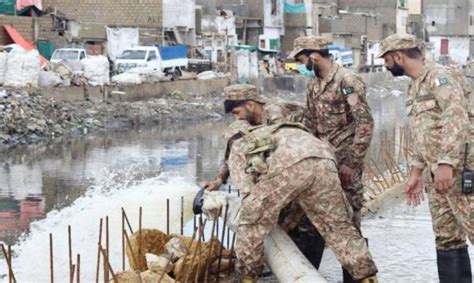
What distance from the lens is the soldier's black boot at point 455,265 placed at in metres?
4.93

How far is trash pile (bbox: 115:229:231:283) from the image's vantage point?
5.16m

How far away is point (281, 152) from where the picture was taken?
16.1 ft

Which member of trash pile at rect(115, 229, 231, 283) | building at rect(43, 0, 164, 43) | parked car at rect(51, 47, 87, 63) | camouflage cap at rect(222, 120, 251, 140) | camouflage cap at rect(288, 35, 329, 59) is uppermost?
building at rect(43, 0, 164, 43)

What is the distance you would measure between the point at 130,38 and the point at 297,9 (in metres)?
22.1

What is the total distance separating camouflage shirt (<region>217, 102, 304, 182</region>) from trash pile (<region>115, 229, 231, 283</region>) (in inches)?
21.8

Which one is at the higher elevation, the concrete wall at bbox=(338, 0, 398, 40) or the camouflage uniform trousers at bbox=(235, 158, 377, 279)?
the concrete wall at bbox=(338, 0, 398, 40)

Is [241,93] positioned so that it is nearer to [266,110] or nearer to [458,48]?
[266,110]

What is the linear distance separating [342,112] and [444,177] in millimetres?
1250

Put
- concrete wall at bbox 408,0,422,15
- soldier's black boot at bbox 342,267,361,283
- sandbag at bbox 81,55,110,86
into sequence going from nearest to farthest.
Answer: soldier's black boot at bbox 342,267,361,283
sandbag at bbox 81,55,110,86
concrete wall at bbox 408,0,422,15

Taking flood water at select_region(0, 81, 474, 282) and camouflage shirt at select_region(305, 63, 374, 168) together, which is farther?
flood water at select_region(0, 81, 474, 282)

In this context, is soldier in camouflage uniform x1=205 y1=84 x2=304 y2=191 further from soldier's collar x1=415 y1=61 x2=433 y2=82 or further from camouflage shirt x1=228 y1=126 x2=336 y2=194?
soldier's collar x1=415 y1=61 x2=433 y2=82

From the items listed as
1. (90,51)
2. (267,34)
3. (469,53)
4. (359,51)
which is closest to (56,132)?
(90,51)

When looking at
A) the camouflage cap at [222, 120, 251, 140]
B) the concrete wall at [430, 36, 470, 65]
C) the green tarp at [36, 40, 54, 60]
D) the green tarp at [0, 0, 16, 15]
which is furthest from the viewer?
the concrete wall at [430, 36, 470, 65]

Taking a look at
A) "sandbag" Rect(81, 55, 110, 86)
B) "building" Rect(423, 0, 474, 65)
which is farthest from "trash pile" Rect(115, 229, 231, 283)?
"building" Rect(423, 0, 474, 65)
